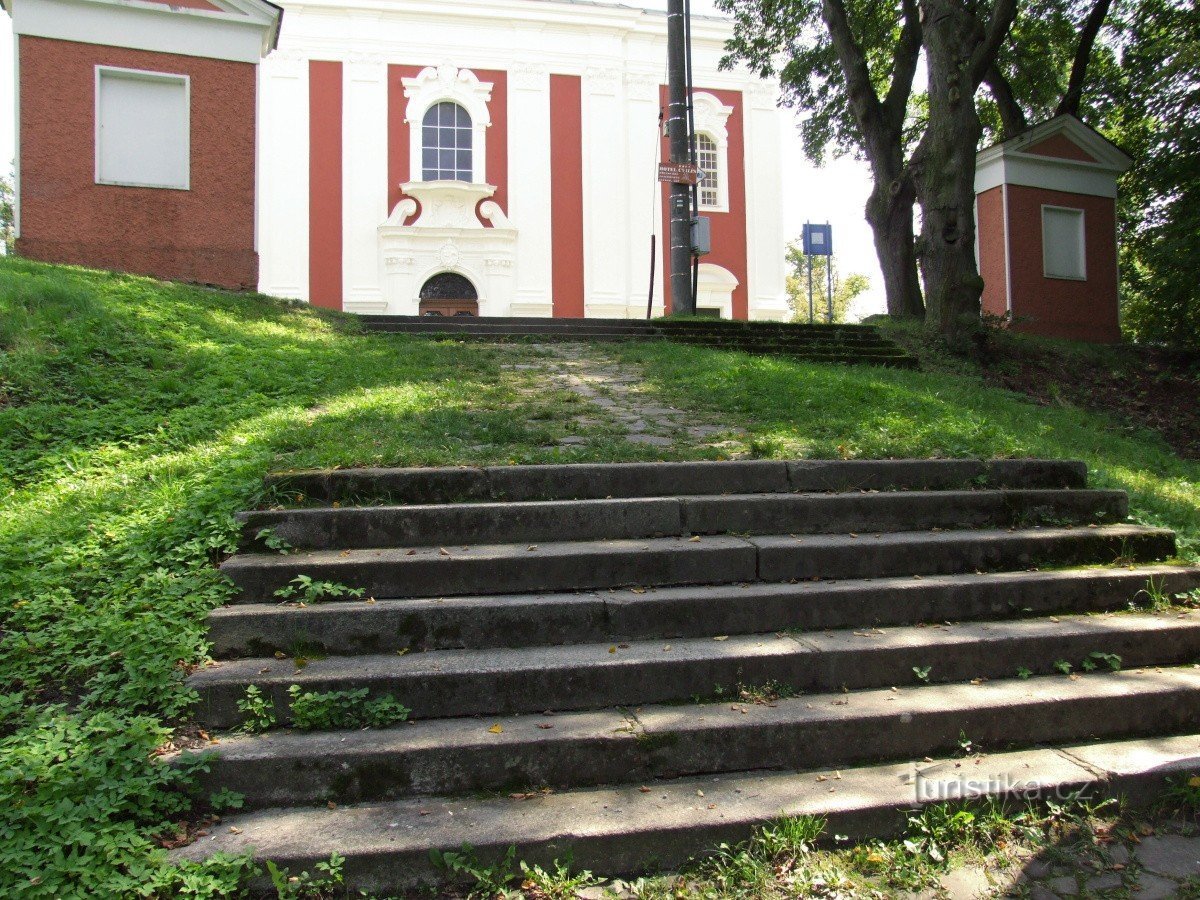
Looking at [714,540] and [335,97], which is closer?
[714,540]

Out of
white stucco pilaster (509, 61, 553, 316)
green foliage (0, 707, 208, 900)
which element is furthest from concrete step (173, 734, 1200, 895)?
white stucco pilaster (509, 61, 553, 316)

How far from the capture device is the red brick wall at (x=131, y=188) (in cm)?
1148

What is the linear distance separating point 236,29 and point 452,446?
33.5ft

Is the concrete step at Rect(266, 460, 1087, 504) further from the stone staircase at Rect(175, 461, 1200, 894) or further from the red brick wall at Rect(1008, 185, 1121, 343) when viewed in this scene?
the red brick wall at Rect(1008, 185, 1121, 343)

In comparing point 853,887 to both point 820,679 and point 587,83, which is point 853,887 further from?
point 587,83

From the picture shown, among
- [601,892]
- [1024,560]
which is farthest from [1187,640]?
[601,892]

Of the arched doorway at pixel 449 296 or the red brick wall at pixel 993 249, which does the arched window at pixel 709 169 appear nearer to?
the arched doorway at pixel 449 296

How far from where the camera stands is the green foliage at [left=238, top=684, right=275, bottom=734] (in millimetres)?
2986

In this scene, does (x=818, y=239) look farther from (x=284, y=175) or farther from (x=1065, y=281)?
→ (x=284, y=175)

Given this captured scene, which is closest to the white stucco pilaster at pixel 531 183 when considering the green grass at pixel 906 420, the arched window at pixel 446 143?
the arched window at pixel 446 143

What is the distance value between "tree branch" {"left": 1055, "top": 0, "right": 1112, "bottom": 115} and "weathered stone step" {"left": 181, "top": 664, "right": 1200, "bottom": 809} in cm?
1532

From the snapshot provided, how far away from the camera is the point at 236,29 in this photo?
1201 centimetres

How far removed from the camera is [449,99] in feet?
71.2

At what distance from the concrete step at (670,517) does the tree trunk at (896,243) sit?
28.8ft
